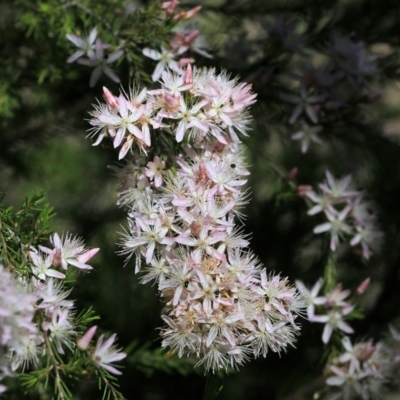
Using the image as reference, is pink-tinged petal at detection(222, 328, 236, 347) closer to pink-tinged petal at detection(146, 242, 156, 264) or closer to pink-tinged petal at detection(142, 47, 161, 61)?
pink-tinged petal at detection(146, 242, 156, 264)

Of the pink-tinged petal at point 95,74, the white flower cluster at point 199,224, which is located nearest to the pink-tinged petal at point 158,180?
the white flower cluster at point 199,224

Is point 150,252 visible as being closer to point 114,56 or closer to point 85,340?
point 85,340

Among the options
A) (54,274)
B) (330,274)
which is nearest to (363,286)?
(330,274)

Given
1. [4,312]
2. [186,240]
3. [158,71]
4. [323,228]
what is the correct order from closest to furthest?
[4,312] < [186,240] < [158,71] < [323,228]

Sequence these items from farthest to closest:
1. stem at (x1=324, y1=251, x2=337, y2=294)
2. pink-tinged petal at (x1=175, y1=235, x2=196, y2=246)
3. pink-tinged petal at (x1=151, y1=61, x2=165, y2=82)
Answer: stem at (x1=324, y1=251, x2=337, y2=294), pink-tinged petal at (x1=151, y1=61, x2=165, y2=82), pink-tinged petal at (x1=175, y1=235, x2=196, y2=246)

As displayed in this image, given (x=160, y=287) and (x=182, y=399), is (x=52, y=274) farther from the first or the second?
(x=182, y=399)

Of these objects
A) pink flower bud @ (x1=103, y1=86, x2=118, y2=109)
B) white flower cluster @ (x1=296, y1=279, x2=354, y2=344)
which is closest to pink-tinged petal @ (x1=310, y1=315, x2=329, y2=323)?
white flower cluster @ (x1=296, y1=279, x2=354, y2=344)
